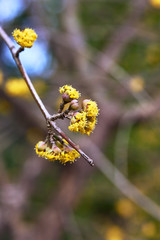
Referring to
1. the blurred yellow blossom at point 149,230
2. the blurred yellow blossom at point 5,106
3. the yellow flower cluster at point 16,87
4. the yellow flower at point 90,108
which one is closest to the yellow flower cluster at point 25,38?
the yellow flower at point 90,108

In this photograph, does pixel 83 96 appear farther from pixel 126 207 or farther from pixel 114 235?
pixel 126 207

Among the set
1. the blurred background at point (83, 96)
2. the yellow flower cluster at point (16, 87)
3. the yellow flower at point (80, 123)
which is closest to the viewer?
the yellow flower at point (80, 123)

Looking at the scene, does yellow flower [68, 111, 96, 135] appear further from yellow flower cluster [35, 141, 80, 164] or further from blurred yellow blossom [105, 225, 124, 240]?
blurred yellow blossom [105, 225, 124, 240]

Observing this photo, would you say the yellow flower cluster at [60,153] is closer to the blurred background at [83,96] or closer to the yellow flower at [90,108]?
the yellow flower at [90,108]

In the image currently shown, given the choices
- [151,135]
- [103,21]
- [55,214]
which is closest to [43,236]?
[55,214]

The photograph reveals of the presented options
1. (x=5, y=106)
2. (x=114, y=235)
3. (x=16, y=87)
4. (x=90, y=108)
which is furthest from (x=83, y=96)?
(x=90, y=108)

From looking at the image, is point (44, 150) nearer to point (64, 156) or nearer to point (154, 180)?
point (64, 156)
